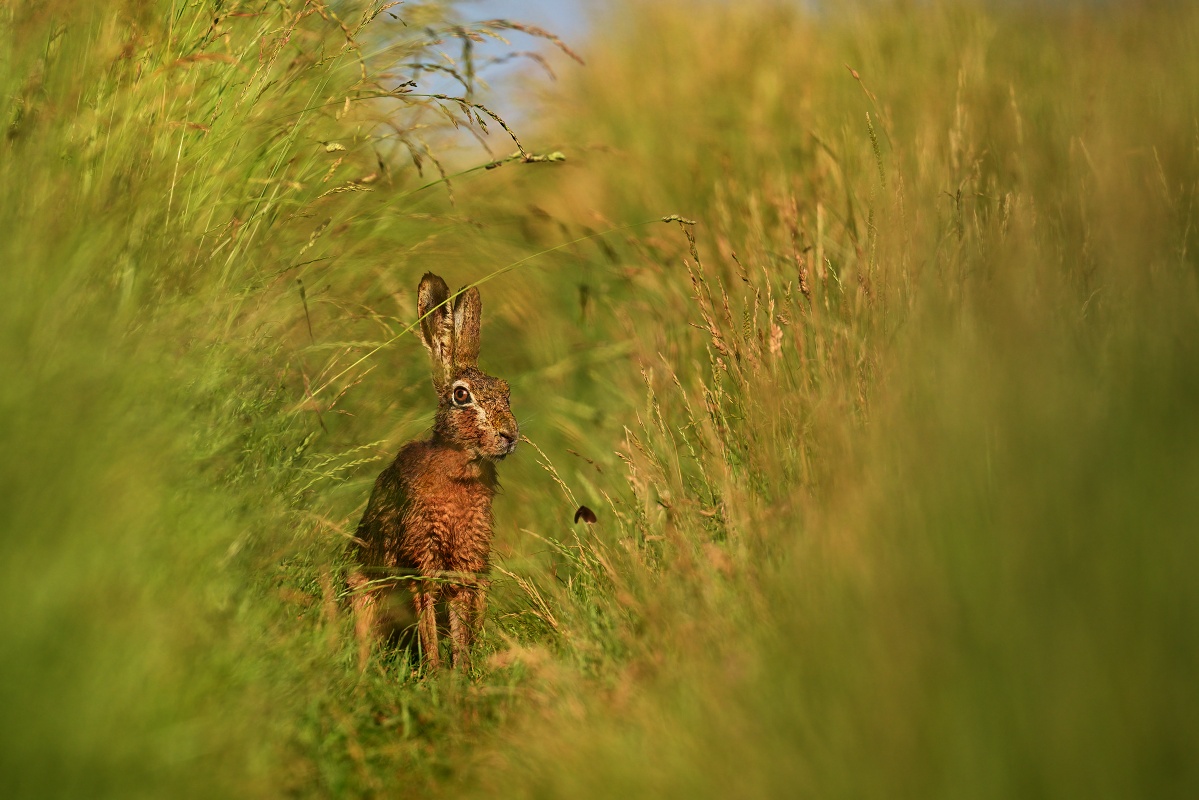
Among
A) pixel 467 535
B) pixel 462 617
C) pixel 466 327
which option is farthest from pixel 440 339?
pixel 462 617

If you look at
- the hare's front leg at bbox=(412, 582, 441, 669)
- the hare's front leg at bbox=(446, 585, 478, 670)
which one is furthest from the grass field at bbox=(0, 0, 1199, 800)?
the hare's front leg at bbox=(412, 582, 441, 669)

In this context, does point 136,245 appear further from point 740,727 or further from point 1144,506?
point 1144,506

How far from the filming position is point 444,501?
Result: 166 inches

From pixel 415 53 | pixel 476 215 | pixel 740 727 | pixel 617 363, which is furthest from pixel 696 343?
pixel 740 727

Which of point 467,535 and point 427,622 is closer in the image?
point 427,622

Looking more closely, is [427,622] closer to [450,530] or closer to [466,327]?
[450,530]

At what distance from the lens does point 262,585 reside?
3270 mm

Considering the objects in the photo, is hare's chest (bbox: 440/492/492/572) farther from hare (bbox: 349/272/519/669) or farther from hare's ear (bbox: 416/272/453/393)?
hare's ear (bbox: 416/272/453/393)

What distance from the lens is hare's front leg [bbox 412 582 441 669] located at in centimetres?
395

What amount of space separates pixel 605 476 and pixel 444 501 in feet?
3.87

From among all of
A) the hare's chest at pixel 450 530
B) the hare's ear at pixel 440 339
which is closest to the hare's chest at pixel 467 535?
the hare's chest at pixel 450 530

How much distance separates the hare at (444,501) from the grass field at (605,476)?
16 cm

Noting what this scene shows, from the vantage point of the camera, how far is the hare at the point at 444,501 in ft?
13.5

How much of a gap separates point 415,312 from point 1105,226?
9.35 ft
